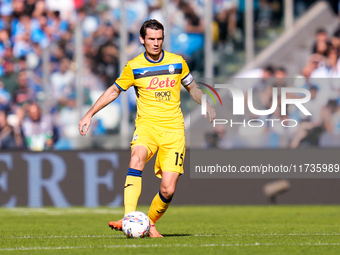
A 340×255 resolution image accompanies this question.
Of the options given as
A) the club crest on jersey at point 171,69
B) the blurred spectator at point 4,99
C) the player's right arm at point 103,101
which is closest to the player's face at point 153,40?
the club crest on jersey at point 171,69

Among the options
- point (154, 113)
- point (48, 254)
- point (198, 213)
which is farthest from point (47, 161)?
point (48, 254)

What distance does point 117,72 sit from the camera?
12898mm

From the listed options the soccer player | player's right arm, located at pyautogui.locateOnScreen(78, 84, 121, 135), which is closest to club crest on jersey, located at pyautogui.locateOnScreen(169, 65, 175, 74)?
the soccer player

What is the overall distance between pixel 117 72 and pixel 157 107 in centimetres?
698

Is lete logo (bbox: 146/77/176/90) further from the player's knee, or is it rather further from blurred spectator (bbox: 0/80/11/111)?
blurred spectator (bbox: 0/80/11/111)

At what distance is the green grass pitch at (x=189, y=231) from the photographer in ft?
16.4

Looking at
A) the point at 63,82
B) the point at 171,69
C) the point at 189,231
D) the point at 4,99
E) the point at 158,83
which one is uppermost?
the point at 171,69

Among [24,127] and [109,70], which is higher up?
[109,70]

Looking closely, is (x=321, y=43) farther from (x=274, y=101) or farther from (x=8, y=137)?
(x=8, y=137)

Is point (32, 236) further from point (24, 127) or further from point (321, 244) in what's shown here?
point (24, 127)

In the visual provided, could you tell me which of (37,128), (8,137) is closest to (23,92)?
(37,128)

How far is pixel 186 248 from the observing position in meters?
4.94

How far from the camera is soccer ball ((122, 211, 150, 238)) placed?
5535mm

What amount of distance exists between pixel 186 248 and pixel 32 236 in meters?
2.20
